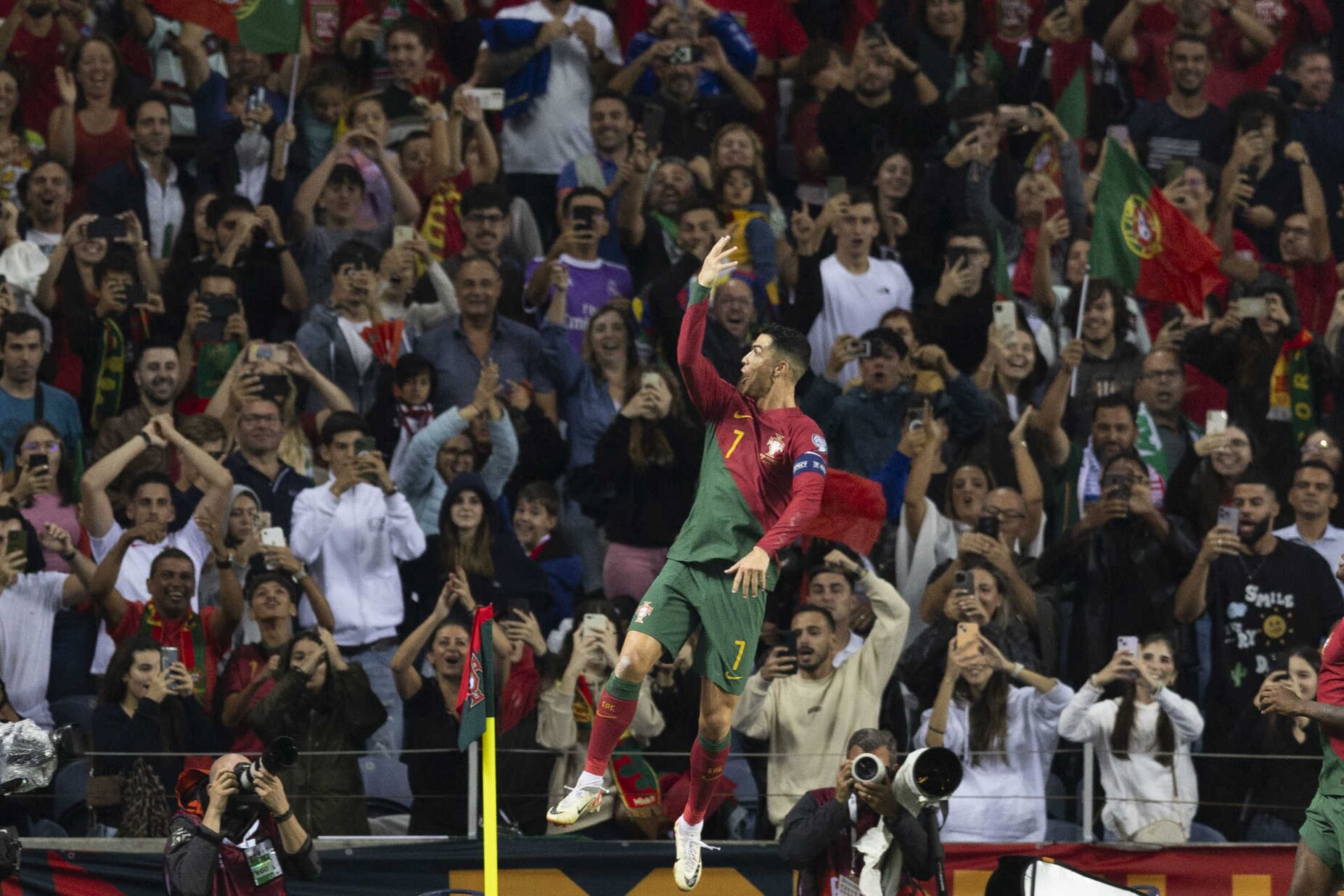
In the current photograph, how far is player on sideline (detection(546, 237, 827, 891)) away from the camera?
1011 centimetres

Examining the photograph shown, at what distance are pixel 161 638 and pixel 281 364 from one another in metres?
2.25

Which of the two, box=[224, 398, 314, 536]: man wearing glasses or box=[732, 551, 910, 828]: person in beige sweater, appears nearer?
box=[732, 551, 910, 828]: person in beige sweater

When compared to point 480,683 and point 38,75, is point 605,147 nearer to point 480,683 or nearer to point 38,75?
point 38,75

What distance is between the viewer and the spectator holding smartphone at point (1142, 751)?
1246 centimetres

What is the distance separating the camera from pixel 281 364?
46.9ft

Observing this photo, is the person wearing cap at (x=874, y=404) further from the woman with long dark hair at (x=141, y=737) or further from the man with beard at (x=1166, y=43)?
the man with beard at (x=1166, y=43)

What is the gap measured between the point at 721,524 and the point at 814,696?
2.76 meters

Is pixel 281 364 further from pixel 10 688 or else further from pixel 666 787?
pixel 666 787

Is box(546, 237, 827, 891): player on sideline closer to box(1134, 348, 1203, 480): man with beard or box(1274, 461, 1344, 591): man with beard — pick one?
box(1274, 461, 1344, 591): man with beard

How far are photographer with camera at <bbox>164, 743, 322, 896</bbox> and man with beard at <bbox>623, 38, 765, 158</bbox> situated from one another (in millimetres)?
7063

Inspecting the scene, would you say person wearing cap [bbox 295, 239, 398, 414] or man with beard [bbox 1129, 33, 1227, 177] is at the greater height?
man with beard [bbox 1129, 33, 1227, 177]

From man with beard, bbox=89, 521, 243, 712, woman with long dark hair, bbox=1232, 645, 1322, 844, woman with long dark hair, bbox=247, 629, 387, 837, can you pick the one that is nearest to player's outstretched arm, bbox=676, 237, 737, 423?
woman with long dark hair, bbox=247, 629, 387, 837

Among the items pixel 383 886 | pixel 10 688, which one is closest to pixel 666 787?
pixel 383 886

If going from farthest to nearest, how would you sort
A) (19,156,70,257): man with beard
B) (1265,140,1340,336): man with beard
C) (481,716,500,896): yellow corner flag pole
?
(1265,140,1340,336): man with beard → (19,156,70,257): man with beard → (481,716,500,896): yellow corner flag pole
